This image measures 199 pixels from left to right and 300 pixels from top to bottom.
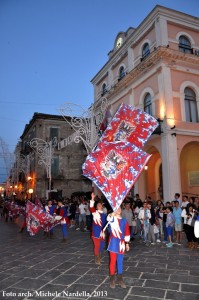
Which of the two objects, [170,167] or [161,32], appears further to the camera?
[161,32]

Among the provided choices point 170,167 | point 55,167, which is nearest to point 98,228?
point 170,167

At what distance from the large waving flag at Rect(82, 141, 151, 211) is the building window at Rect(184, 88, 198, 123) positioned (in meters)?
12.4

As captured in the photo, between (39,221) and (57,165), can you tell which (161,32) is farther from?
(57,165)

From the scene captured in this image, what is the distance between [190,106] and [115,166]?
13.3 m

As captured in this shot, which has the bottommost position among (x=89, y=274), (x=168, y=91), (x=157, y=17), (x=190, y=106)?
(x=89, y=274)

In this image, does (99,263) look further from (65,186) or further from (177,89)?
(65,186)

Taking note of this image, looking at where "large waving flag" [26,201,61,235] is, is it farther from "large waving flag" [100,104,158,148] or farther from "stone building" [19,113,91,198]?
"stone building" [19,113,91,198]

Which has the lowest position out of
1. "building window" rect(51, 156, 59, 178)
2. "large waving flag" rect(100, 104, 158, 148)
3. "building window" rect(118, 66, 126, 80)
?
"large waving flag" rect(100, 104, 158, 148)

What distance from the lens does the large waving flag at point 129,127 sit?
661cm

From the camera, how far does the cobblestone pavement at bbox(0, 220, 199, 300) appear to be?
4727 millimetres

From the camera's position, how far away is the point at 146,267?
6359 mm

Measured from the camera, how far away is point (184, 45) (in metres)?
17.7

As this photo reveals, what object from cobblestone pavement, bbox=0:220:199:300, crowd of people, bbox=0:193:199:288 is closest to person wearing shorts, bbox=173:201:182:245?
crowd of people, bbox=0:193:199:288

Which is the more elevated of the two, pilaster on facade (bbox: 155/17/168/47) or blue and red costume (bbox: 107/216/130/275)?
pilaster on facade (bbox: 155/17/168/47)
